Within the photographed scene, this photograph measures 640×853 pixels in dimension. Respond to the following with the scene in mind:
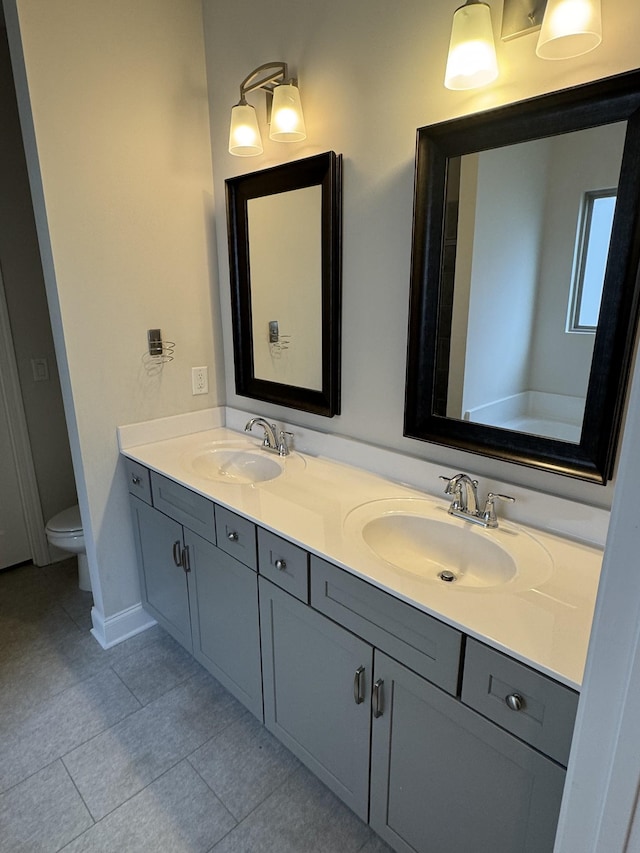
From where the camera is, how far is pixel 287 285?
1.86 metres

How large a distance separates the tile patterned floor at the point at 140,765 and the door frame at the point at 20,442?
65 centimetres

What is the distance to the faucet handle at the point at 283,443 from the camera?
191 centimetres

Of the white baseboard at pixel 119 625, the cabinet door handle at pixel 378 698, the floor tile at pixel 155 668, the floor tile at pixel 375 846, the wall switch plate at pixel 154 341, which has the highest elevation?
the wall switch plate at pixel 154 341

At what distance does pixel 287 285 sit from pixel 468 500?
3.48 ft

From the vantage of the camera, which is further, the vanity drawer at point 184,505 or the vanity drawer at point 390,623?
the vanity drawer at point 184,505

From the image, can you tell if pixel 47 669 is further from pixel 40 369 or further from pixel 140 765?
pixel 40 369

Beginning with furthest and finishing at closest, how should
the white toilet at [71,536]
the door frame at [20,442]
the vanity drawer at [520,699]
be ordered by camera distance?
the door frame at [20,442] → the white toilet at [71,536] → the vanity drawer at [520,699]

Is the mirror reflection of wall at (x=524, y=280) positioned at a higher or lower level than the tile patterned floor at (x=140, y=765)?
higher

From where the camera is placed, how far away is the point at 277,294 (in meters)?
1.92

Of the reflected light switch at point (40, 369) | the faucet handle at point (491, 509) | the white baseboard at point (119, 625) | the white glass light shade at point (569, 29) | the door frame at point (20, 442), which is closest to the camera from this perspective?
the white glass light shade at point (569, 29)

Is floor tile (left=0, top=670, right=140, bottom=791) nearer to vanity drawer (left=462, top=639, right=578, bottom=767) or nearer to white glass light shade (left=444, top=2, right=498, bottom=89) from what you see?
vanity drawer (left=462, top=639, right=578, bottom=767)

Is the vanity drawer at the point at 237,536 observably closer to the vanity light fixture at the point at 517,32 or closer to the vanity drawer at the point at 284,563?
the vanity drawer at the point at 284,563

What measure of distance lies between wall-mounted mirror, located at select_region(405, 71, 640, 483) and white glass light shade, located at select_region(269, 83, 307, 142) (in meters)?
0.49

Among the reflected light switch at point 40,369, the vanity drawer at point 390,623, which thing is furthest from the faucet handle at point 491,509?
the reflected light switch at point 40,369
